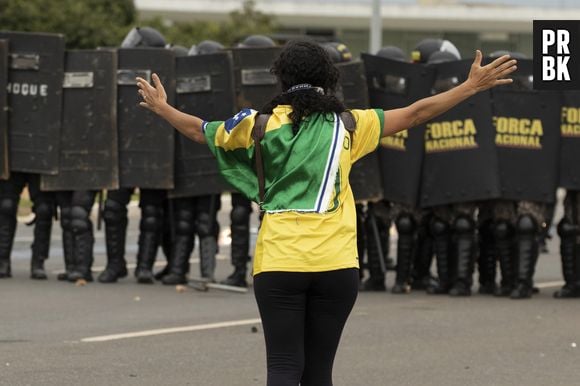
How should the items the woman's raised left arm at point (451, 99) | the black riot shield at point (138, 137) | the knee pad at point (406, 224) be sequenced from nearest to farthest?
the woman's raised left arm at point (451, 99), the knee pad at point (406, 224), the black riot shield at point (138, 137)

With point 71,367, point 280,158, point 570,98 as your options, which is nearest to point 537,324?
point 570,98

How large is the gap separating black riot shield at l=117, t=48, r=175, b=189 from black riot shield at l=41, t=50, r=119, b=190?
8cm

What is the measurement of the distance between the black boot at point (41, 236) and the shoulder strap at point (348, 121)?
26.2ft

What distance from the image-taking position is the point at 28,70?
13.2 metres

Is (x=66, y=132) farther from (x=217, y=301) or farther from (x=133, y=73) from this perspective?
(x=217, y=301)

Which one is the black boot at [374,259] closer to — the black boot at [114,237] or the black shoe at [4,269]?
the black boot at [114,237]

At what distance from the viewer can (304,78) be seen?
5.91 meters

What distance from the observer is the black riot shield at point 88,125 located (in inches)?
520

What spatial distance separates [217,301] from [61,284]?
5.69ft

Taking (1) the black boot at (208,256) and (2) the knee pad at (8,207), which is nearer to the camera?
(1) the black boot at (208,256)

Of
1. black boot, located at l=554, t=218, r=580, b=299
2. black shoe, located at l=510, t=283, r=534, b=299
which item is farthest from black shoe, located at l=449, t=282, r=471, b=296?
black boot, located at l=554, t=218, r=580, b=299

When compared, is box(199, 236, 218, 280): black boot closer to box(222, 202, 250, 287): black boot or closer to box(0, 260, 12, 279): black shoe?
box(222, 202, 250, 287): black boot

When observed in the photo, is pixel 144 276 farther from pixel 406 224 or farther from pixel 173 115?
pixel 173 115

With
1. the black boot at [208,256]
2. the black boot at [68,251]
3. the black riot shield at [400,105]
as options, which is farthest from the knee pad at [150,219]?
the black riot shield at [400,105]
